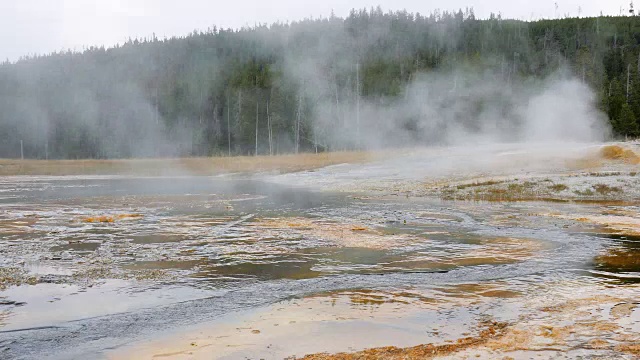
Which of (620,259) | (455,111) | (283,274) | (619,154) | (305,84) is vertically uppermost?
(305,84)

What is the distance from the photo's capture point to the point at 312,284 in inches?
358

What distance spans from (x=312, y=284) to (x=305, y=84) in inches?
3527

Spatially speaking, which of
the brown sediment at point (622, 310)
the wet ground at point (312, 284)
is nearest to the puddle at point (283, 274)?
the wet ground at point (312, 284)

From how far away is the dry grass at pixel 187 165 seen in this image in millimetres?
55781

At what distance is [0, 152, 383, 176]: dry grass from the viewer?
5578 centimetres

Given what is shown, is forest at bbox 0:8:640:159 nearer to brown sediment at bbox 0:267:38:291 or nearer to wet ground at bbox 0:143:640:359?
wet ground at bbox 0:143:640:359

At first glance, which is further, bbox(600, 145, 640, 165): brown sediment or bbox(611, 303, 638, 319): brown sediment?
bbox(600, 145, 640, 165): brown sediment

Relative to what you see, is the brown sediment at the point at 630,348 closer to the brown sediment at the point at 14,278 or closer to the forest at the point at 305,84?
the brown sediment at the point at 14,278

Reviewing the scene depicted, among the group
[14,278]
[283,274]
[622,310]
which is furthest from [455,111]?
[14,278]

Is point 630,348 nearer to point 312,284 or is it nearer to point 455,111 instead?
point 312,284

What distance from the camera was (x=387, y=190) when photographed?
106ft

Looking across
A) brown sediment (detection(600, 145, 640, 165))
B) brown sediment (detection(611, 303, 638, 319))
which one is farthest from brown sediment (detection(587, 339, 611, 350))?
brown sediment (detection(600, 145, 640, 165))

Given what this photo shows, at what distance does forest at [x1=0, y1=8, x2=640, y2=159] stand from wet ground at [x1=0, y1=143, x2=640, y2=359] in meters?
62.8

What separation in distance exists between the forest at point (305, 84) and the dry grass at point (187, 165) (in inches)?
771
